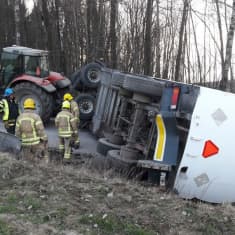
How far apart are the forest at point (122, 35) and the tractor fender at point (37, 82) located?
609cm

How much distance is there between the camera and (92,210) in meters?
4.56

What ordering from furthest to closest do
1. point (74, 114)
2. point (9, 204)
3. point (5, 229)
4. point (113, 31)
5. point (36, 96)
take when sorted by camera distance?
point (113, 31), point (36, 96), point (74, 114), point (9, 204), point (5, 229)

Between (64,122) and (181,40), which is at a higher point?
(181,40)

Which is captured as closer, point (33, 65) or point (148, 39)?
point (33, 65)

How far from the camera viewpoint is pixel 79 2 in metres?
20.6

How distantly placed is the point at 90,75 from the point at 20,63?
6.42 feet

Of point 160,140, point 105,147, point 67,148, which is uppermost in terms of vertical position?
point 160,140

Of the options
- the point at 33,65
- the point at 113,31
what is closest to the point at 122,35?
the point at 113,31

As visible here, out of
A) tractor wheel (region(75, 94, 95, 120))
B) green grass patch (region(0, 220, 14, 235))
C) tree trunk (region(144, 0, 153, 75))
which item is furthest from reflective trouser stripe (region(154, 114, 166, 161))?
tree trunk (region(144, 0, 153, 75))

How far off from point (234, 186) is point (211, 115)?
1.02 m

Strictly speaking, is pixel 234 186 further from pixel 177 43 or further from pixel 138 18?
pixel 177 43

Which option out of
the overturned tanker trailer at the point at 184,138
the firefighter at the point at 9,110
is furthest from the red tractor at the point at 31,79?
the overturned tanker trailer at the point at 184,138

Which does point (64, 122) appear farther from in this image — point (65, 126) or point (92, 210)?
point (92, 210)

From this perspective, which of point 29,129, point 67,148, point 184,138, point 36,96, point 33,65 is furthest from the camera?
point 33,65
